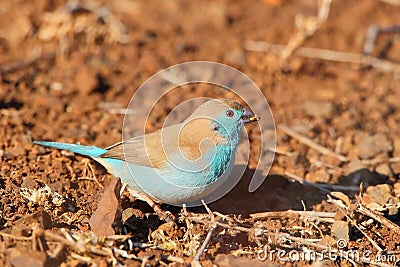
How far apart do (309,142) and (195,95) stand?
1.54 metres

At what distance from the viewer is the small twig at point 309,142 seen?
639 cm

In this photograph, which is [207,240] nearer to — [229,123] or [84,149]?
[229,123]

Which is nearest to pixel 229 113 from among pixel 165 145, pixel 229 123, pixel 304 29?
pixel 229 123

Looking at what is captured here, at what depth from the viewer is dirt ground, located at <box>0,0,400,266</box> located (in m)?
4.53

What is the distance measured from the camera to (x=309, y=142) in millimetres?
6617

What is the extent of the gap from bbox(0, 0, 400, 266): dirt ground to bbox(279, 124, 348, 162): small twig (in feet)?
0.11

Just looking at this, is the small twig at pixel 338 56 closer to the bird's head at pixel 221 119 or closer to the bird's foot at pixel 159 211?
the bird's head at pixel 221 119

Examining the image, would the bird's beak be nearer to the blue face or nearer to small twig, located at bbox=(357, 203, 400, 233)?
the blue face

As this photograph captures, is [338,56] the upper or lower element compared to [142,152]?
upper

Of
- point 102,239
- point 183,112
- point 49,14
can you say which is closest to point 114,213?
point 102,239

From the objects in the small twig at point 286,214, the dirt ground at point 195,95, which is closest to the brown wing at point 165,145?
the dirt ground at point 195,95

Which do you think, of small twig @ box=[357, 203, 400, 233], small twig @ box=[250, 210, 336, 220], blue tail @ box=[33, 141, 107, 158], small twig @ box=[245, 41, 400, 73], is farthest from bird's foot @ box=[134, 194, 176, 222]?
small twig @ box=[245, 41, 400, 73]

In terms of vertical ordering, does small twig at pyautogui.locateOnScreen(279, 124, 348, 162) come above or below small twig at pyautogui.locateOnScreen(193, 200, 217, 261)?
above

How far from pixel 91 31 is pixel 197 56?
1449 millimetres
